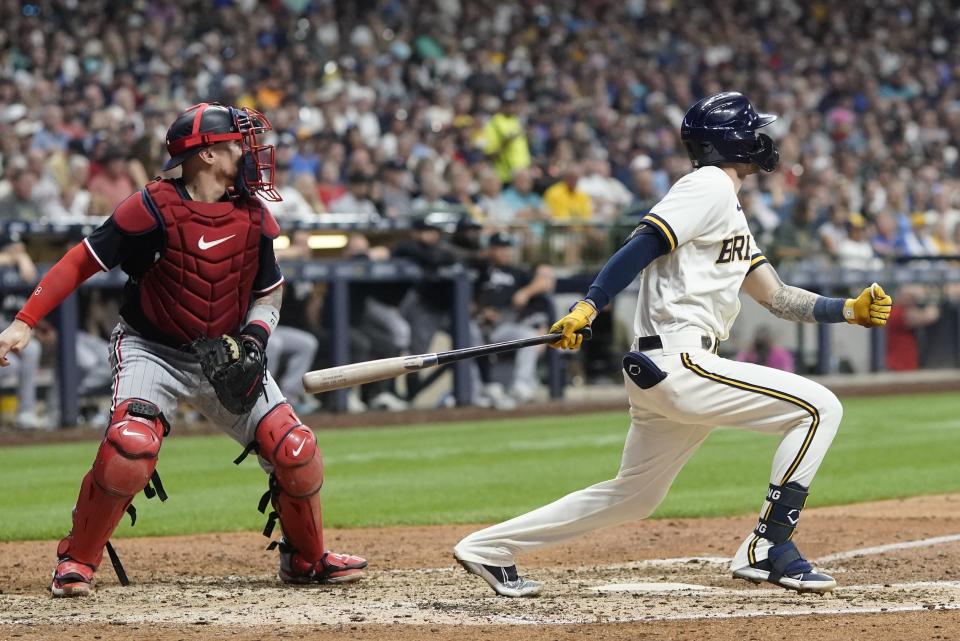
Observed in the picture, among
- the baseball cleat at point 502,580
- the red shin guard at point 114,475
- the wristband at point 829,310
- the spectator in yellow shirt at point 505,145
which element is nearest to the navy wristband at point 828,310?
the wristband at point 829,310

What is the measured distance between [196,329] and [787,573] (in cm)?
225

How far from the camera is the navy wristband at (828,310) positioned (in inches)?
197

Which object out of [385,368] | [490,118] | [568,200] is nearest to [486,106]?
[490,118]

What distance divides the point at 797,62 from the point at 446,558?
19070mm

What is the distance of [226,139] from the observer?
5133 millimetres

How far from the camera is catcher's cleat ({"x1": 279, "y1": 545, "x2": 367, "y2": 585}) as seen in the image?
5.27 metres

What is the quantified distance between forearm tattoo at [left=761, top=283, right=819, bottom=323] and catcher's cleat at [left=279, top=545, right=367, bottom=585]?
71.7 inches

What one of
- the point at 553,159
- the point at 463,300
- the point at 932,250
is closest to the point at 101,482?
the point at 463,300

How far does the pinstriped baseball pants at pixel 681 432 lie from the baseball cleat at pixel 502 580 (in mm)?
23

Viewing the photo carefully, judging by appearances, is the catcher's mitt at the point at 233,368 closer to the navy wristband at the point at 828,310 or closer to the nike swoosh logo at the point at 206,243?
the nike swoosh logo at the point at 206,243

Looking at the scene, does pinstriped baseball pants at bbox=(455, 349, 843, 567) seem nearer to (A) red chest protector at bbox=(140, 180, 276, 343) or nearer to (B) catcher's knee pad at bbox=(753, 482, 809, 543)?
(B) catcher's knee pad at bbox=(753, 482, 809, 543)

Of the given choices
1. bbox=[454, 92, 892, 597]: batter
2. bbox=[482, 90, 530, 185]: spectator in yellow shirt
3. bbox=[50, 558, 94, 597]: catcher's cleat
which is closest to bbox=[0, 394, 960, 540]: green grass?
bbox=[50, 558, 94, 597]: catcher's cleat

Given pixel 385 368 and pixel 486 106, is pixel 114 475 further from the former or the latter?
pixel 486 106

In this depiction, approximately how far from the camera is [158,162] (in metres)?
13.3
